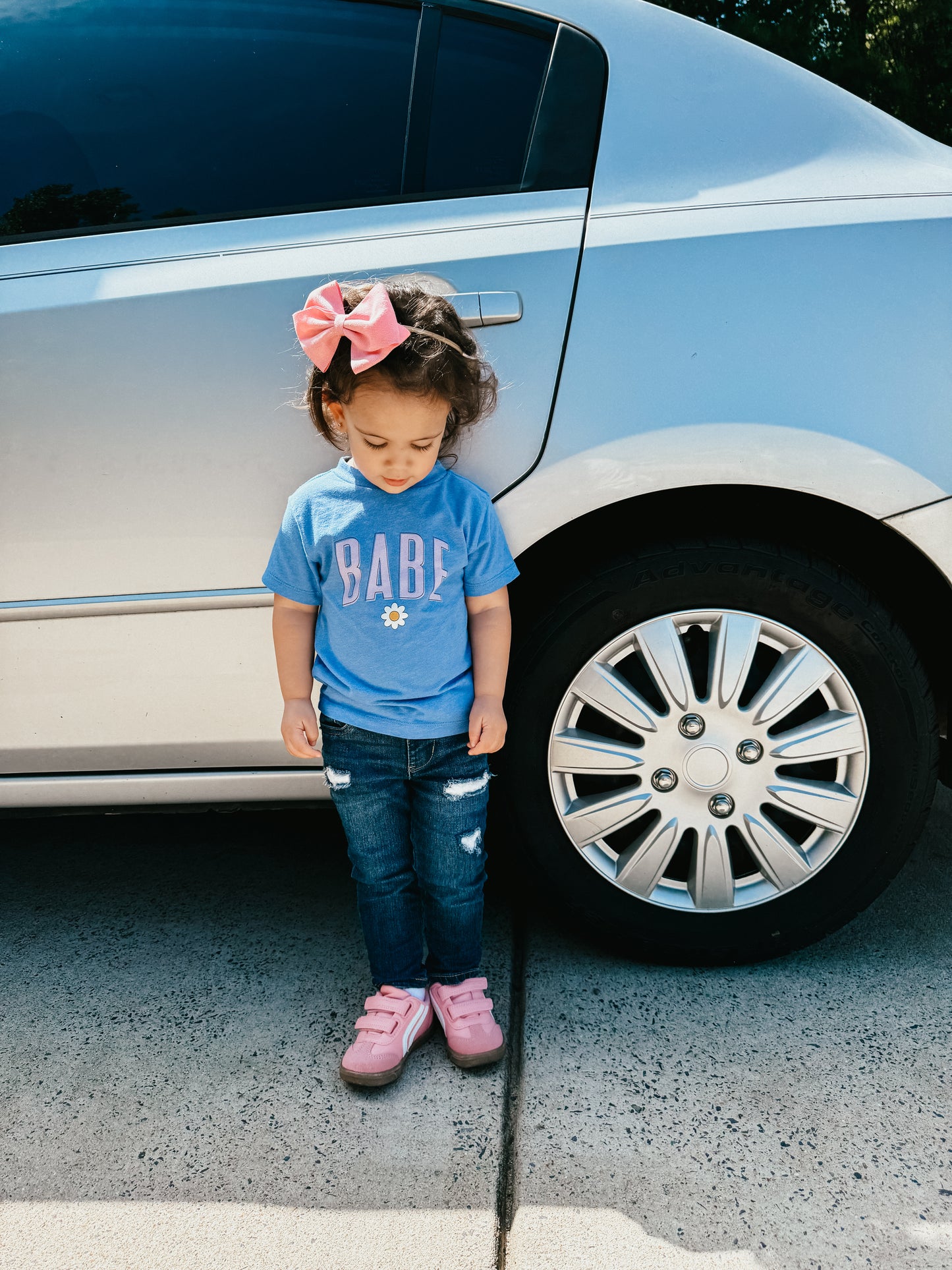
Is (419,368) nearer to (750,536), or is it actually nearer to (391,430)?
(391,430)

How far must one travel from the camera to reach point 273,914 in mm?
2113

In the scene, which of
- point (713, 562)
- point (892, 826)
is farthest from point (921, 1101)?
point (713, 562)

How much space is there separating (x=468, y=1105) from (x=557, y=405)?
1.07 metres

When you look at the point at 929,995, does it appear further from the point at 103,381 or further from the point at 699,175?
the point at 103,381

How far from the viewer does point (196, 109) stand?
5.86 feet

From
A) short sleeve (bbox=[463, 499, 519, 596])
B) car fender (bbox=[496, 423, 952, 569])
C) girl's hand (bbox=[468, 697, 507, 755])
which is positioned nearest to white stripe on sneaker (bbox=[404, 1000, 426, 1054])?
girl's hand (bbox=[468, 697, 507, 755])

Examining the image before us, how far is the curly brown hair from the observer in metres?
1.38

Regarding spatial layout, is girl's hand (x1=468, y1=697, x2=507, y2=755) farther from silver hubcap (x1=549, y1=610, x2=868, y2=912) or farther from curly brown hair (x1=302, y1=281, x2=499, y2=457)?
curly brown hair (x1=302, y1=281, x2=499, y2=457)

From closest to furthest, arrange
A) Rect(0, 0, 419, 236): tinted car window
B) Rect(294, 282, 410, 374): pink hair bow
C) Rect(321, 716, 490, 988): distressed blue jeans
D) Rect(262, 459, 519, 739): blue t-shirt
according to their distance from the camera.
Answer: Rect(294, 282, 410, 374): pink hair bow
Rect(262, 459, 519, 739): blue t-shirt
Rect(321, 716, 490, 988): distressed blue jeans
Rect(0, 0, 419, 236): tinted car window

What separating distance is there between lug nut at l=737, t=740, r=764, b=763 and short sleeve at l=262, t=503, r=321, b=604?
0.74m

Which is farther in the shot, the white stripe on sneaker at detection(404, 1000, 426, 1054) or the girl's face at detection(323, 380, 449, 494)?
the white stripe on sneaker at detection(404, 1000, 426, 1054)

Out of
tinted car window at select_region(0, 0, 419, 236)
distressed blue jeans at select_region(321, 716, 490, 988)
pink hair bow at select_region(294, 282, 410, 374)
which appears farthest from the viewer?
tinted car window at select_region(0, 0, 419, 236)

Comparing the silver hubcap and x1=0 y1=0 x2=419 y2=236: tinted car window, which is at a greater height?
x1=0 y1=0 x2=419 y2=236: tinted car window

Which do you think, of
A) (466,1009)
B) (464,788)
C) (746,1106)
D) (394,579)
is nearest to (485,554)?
(394,579)
